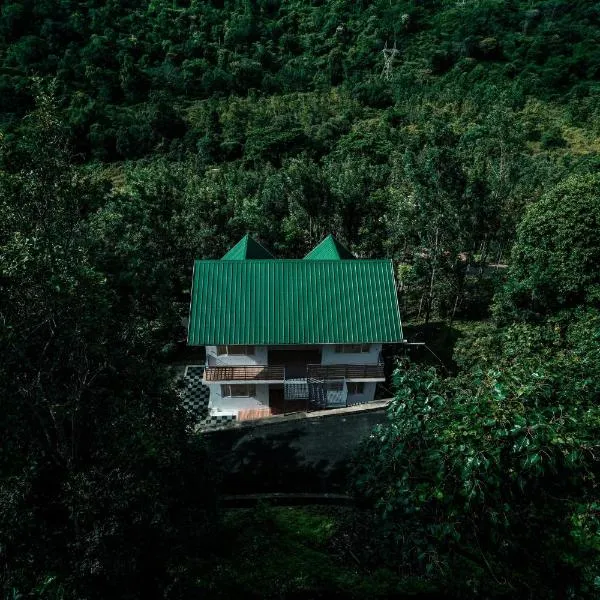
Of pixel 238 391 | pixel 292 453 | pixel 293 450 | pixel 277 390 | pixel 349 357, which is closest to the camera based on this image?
pixel 292 453

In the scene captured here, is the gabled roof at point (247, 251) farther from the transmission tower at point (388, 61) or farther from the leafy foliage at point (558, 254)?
the transmission tower at point (388, 61)

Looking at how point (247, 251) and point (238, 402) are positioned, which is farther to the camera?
point (247, 251)

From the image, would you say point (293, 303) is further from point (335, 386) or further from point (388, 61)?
point (388, 61)

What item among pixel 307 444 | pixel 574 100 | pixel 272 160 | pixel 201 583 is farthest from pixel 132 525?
pixel 574 100

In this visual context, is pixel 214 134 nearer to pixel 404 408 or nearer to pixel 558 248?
pixel 558 248

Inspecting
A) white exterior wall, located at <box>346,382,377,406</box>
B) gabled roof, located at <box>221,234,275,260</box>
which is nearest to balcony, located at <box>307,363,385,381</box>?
white exterior wall, located at <box>346,382,377,406</box>

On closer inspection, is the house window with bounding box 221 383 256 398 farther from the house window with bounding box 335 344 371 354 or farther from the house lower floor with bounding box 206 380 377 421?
the house window with bounding box 335 344 371 354

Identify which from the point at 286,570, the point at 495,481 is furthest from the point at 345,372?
the point at 495,481
